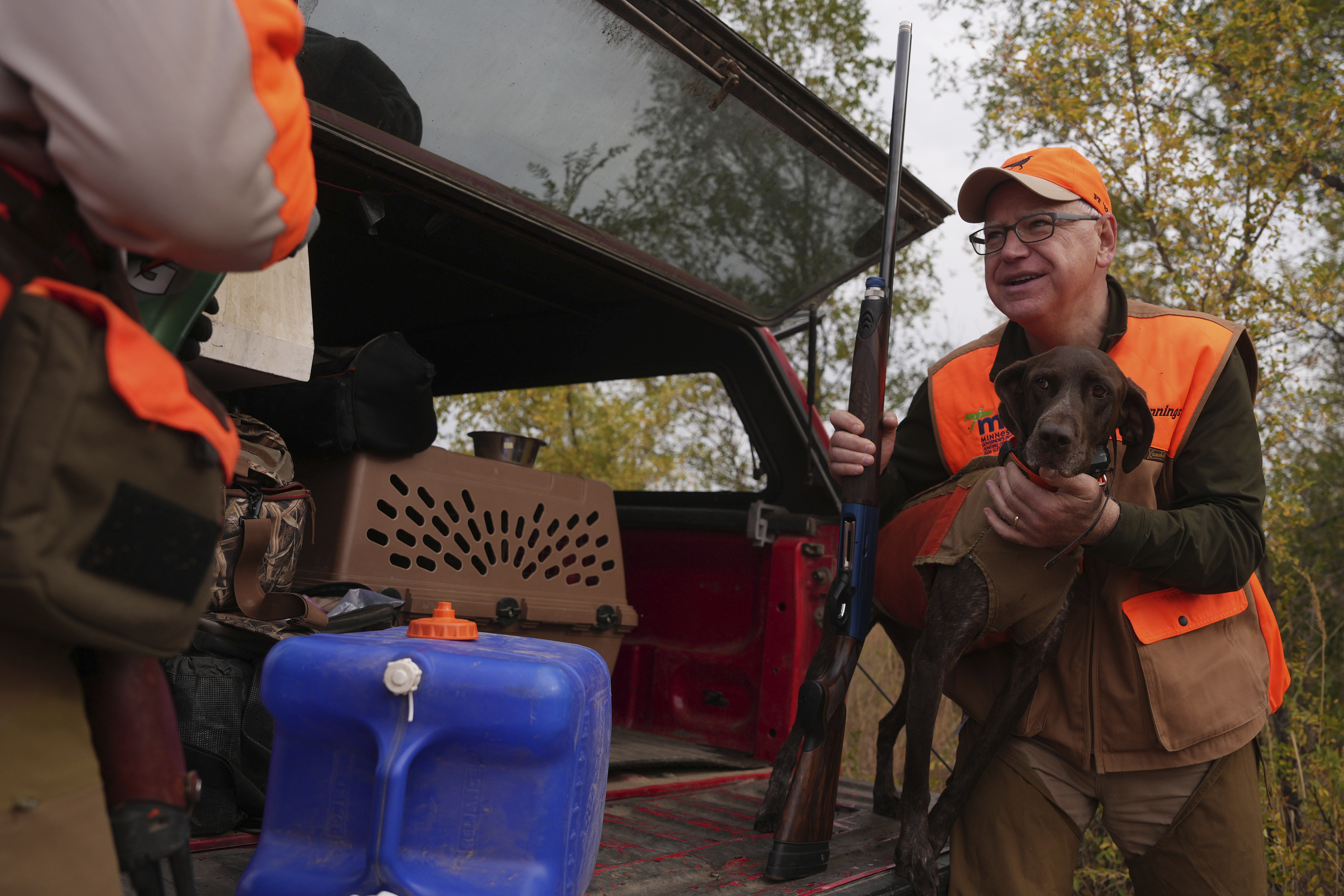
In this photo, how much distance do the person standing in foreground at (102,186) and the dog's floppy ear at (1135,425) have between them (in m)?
1.70

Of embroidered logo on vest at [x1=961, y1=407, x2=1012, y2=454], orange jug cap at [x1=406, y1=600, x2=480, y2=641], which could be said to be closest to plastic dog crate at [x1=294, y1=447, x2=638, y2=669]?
orange jug cap at [x1=406, y1=600, x2=480, y2=641]

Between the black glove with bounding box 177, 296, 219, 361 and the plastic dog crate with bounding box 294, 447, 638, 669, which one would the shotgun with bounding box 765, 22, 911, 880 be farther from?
the black glove with bounding box 177, 296, 219, 361

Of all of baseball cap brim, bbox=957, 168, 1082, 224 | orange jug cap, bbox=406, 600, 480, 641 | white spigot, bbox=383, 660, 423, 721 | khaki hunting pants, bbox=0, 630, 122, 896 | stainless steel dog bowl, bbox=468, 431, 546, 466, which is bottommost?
khaki hunting pants, bbox=0, 630, 122, 896

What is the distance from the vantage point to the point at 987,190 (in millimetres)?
2412

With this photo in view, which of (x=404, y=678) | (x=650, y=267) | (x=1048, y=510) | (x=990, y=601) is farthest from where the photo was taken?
(x=650, y=267)

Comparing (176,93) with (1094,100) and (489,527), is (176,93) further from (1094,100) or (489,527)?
(1094,100)

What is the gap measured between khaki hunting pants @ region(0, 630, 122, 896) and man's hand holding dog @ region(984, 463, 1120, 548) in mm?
1621

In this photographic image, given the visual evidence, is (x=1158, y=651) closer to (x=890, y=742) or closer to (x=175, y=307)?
(x=890, y=742)

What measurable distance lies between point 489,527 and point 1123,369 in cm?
174

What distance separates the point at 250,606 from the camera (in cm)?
210

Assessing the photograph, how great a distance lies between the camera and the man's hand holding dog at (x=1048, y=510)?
6.19 ft

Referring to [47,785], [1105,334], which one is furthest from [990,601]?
[47,785]

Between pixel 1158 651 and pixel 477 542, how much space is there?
5.77 ft

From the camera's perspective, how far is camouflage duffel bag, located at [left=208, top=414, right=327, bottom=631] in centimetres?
209
